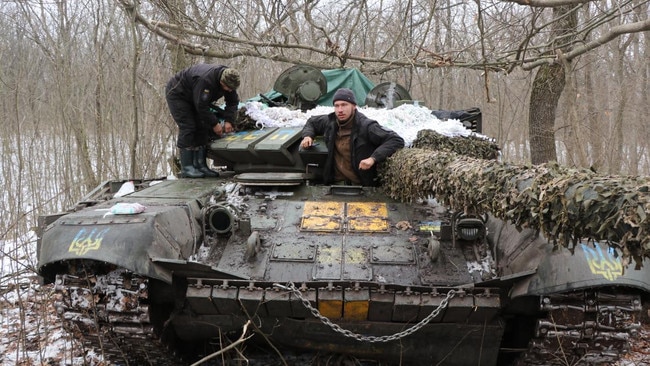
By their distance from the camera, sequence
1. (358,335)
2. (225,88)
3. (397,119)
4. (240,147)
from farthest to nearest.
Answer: (397,119), (225,88), (240,147), (358,335)

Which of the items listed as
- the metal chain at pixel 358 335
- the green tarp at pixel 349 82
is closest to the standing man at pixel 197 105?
the green tarp at pixel 349 82

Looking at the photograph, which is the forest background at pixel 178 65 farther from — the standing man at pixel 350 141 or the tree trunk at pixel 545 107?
the standing man at pixel 350 141

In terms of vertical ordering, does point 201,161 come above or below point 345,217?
above

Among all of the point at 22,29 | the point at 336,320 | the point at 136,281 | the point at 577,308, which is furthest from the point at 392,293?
the point at 22,29

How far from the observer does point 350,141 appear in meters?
5.77

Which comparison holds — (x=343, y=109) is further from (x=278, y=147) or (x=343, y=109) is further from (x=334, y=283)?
(x=334, y=283)

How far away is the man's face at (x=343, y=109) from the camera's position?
576cm

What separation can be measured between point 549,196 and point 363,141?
10.2ft

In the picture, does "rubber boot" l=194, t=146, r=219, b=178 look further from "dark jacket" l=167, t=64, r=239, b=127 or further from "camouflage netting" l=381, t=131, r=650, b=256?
"camouflage netting" l=381, t=131, r=650, b=256

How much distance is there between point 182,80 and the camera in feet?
21.5

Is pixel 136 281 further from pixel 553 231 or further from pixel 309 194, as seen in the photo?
pixel 553 231

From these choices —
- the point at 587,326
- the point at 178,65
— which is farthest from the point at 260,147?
the point at 178,65

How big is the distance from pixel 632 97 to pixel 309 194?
1296cm

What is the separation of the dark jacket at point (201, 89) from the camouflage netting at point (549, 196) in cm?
286
